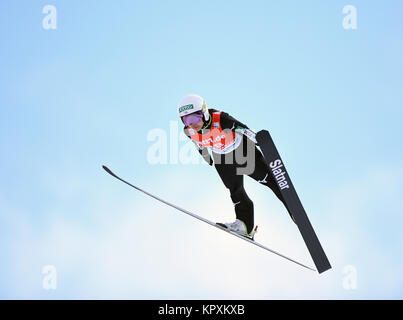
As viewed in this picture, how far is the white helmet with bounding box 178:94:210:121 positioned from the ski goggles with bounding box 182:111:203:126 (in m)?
0.06

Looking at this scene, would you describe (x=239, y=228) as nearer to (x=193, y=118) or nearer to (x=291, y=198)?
(x=291, y=198)

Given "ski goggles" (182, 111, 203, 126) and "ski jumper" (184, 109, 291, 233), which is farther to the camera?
"ski jumper" (184, 109, 291, 233)

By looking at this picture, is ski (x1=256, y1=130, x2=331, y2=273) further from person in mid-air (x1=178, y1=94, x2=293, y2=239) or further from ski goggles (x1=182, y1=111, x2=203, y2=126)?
ski goggles (x1=182, y1=111, x2=203, y2=126)

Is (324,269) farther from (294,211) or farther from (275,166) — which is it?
(275,166)

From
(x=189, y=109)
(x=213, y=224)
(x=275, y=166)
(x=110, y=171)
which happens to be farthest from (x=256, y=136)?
(x=110, y=171)

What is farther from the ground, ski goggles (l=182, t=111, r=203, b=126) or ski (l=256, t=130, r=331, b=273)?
ski goggles (l=182, t=111, r=203, b=126)

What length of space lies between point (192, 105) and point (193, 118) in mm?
246

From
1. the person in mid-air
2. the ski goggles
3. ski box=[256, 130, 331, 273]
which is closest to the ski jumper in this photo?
the person in mid-air

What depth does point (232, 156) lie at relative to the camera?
34.3 ft

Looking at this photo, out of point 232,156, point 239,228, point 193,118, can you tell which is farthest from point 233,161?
point 239,228

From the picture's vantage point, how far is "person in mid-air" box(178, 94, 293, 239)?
401 inches

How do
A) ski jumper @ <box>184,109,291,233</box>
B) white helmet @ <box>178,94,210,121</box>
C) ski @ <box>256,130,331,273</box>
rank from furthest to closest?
1. ski jumper @ <box>184,109,291,233</box>
2. white helmet @ <box>178,94,210,121</box>
3. ski @ <box>256,130,331,273</box>

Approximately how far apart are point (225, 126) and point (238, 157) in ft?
2.26

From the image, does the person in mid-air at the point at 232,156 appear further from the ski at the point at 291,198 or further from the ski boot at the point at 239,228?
the ski at the point at 291,198
